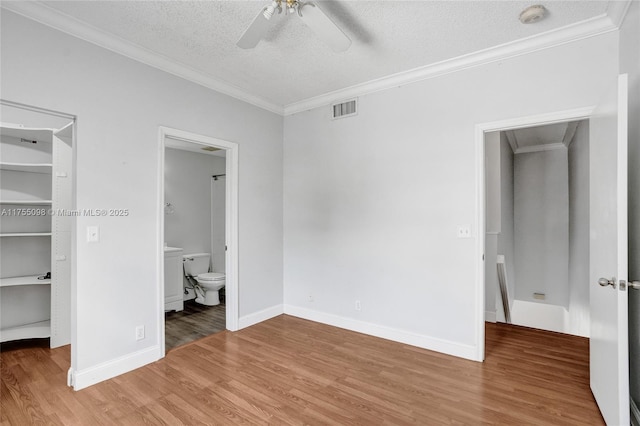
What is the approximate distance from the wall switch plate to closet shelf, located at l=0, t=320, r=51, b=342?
4.14 metres

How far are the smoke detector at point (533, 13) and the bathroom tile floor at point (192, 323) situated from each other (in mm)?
4054

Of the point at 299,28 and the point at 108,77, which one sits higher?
the point at 299,28

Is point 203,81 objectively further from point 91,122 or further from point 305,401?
point 305,401

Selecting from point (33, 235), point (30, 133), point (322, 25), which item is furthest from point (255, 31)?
point (33, 235)

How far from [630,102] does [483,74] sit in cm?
106

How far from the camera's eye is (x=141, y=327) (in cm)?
265

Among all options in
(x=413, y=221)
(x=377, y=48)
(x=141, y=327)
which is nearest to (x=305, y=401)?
(x=141, y=327)

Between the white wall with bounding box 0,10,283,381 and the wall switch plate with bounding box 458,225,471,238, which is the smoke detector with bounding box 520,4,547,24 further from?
the white wall with bounding box 0,10,283,381

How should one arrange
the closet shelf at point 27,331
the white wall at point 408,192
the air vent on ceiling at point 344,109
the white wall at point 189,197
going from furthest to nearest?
the white wall at point 189,197 < the air vent on ceiling at point 344,109 < the closet shelf at point 27,331 < the white wall at point 408,192

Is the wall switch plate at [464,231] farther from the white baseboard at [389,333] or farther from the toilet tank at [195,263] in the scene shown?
the toilet tank at [195,263]

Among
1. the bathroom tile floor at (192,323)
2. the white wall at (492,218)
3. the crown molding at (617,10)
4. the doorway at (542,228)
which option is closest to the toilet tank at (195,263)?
the bathroom tile floor at (192,323)

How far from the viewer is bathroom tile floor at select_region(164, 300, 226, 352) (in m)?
3.26

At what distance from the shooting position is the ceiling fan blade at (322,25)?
1792 mm

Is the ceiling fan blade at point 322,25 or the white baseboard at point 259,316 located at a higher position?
the ceiling fan blade at point 322,25
